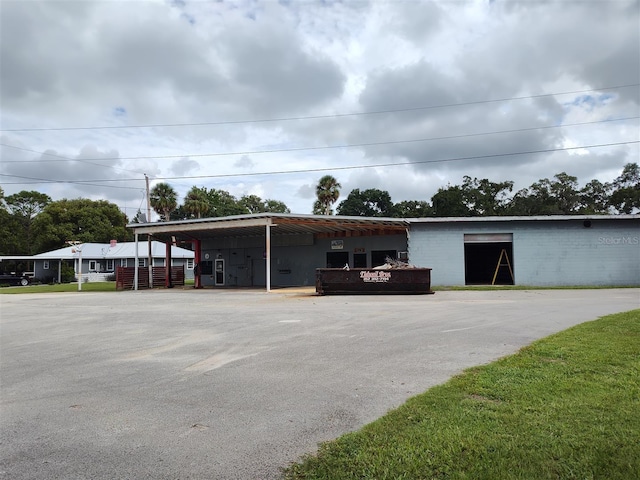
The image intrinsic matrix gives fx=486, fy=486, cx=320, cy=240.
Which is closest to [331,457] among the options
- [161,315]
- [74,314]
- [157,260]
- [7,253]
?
[161,315]

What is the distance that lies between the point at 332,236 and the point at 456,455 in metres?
28.4

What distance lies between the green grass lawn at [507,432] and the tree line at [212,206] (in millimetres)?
52646

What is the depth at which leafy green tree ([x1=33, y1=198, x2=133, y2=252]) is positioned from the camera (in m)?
57.8

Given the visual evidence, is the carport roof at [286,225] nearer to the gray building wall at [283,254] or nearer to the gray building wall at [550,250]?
the gray building wall at [283,254]

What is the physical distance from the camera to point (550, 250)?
28.1 m

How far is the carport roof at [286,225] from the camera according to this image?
1007 inches

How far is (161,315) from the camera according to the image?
15.2 m

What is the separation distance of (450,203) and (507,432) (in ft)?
205

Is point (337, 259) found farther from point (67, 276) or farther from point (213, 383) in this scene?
point (67, 276)

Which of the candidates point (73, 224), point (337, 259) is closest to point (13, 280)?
point (73, 224)

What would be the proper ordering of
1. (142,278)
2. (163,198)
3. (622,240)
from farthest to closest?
(163,198) → (142,278) → (622,240)

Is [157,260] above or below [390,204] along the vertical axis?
below

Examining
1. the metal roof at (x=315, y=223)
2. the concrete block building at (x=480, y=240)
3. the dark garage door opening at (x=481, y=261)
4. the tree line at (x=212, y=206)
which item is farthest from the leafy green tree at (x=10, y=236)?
the dark garage door opening at (x=481, y=261)

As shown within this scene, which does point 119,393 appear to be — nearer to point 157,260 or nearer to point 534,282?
point 534,282
